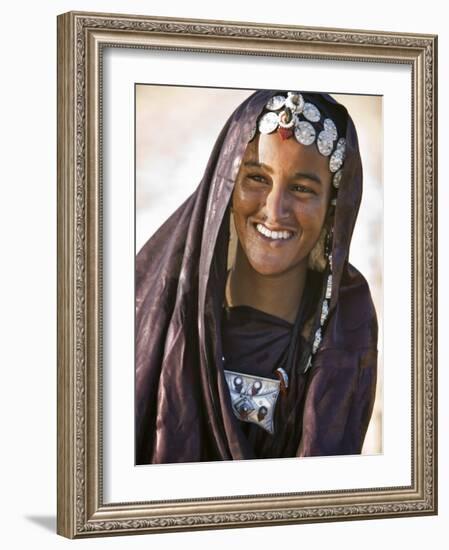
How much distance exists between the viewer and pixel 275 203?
4211 mm

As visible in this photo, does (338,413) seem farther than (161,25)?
A: Yes

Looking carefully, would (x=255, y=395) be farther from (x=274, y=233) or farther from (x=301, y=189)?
(x=301, y=189)

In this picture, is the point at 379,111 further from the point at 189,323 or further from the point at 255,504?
the point at 255,504

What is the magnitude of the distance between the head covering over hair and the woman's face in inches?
1.7

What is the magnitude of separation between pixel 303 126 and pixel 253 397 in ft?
2.34

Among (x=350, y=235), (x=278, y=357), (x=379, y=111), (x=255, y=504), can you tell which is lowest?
(x=255, y=504)

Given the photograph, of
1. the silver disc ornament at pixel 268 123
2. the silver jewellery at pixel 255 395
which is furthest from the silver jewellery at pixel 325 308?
the silver disc ornament at pixel 268 123

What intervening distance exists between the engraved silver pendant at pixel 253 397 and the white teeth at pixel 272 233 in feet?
1.19

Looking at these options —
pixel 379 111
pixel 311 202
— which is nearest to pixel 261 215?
pixel 311 202

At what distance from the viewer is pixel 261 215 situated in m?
4.20

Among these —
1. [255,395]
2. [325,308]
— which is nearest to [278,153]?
[325,308]

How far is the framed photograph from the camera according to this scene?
403 centimetres

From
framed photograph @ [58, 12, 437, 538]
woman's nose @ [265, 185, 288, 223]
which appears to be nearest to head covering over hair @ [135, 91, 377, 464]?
framed photograph @ [58, 12, 437, 538]

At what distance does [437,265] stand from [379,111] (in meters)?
0.45
